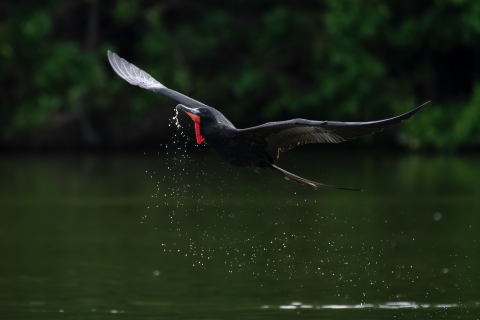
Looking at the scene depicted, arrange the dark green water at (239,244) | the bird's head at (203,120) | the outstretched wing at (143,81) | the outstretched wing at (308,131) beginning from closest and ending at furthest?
the outstretched wing at (308,131) → the bird's head at (203,120) → the outstretched wing at (143,81) → the dark green water at (239,244)

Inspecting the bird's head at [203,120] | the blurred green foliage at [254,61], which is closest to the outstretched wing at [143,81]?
the bird's head at [203,120]

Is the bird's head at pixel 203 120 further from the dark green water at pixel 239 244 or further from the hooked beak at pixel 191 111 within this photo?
the dark green water at pixel 239 244

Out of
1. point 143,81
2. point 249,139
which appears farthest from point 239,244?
point 249,139

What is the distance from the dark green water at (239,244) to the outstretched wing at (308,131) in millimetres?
1576

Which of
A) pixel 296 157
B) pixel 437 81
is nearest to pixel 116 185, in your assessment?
pixel 296 157

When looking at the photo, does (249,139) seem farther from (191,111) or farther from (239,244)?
(239,244)

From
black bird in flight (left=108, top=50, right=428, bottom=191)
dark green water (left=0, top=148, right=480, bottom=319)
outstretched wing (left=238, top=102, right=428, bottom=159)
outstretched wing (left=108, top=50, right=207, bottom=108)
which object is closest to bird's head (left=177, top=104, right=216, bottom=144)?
black bird in flight (left=108, top=50, right=428, bottom=191)

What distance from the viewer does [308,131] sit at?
709cm

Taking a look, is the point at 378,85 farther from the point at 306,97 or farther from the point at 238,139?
the point at 238,139

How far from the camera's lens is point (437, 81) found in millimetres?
28641

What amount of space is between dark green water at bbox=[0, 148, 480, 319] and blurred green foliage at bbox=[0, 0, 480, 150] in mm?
5328

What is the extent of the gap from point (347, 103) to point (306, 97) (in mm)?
1232

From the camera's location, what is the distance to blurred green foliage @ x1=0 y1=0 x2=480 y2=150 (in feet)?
85.3

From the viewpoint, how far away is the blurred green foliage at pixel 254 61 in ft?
85.3
